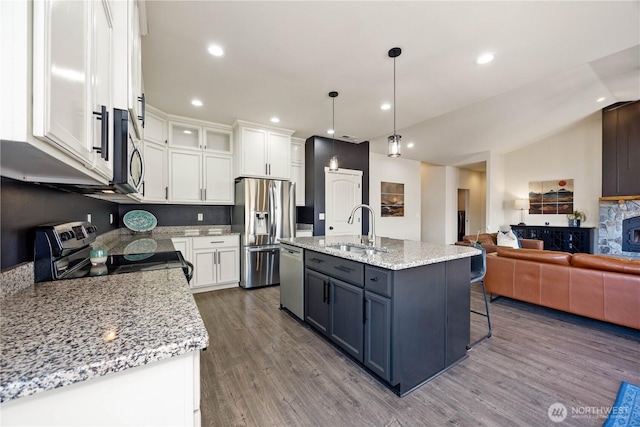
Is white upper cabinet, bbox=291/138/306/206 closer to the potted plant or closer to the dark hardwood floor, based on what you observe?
the dark hardwood floor

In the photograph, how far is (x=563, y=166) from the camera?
6.55 metres

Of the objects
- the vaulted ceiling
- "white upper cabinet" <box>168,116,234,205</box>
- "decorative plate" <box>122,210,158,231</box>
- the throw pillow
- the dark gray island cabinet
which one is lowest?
the dark gray island cabinet

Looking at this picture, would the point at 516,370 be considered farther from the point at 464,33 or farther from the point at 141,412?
the point at 464,33

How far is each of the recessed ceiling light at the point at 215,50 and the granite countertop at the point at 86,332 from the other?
2.11 m

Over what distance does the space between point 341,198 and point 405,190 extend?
3.00m

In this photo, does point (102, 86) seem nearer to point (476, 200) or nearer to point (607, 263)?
point (607, 263)

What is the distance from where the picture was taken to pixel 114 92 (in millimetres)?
1146

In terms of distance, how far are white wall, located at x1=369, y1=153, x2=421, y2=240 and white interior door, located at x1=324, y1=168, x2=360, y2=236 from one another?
1268 millimetres

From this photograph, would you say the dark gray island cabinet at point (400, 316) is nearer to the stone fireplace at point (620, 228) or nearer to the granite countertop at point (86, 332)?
the granite countertop at point (86, 332)

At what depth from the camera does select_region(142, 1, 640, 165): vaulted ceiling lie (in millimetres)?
1938

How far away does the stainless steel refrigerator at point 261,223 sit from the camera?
13.3 ft

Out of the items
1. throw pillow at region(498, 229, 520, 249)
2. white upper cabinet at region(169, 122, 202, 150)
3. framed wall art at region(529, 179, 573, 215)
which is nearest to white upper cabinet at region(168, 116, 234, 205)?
white upper cabinet at region(169, 122, 202, 150)

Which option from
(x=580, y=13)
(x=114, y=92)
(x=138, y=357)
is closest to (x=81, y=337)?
(x=138, y=357)

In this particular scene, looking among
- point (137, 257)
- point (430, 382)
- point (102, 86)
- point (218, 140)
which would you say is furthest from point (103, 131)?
point (218, 140)
